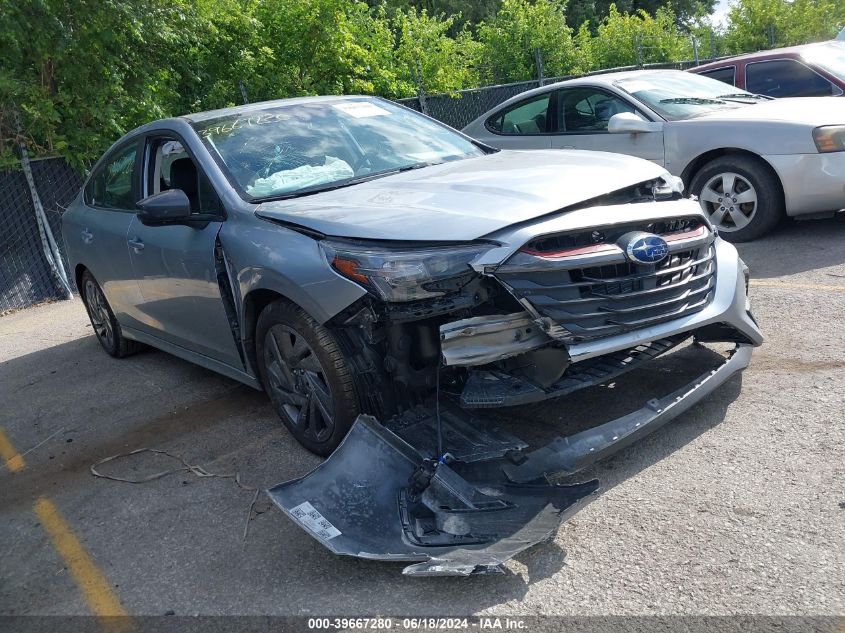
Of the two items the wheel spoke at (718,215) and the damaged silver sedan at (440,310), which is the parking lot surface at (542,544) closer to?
the damaged silver sedan at (440,310)

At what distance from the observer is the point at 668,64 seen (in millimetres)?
18375

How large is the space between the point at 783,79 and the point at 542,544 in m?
8.10

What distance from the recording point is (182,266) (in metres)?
4.89

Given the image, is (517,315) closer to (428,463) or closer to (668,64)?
(428,463)

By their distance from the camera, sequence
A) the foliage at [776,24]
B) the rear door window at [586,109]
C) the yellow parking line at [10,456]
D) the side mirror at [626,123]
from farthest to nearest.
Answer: the foliage at [776,24]
the rear door window at [586,109]
the side mirror at [626,123]
the yellow parking line at [10,456]

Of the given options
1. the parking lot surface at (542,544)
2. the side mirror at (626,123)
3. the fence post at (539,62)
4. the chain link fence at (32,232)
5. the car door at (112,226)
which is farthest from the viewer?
the fence post at (539,62)

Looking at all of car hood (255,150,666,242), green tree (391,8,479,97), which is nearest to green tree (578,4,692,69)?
green tree (391,8,479,97)

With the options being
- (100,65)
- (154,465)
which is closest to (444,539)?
(154,465)

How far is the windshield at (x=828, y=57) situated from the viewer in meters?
9.35

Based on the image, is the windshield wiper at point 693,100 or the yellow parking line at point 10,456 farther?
the windshield wiper at point 693,100

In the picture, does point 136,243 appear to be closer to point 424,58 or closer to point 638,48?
point 424,58

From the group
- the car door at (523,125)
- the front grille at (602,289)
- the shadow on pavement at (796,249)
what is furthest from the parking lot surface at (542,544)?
the car door at (523,125)

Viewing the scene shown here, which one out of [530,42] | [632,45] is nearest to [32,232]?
[530,42]

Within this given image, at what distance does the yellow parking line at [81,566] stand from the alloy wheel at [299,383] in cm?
116
